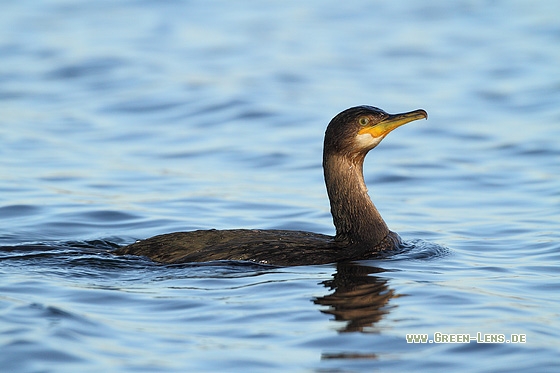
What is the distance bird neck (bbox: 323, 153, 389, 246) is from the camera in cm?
955

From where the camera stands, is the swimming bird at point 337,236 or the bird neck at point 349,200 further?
the bird neck at point 349,200

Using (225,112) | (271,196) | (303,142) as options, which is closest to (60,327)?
(271,196)

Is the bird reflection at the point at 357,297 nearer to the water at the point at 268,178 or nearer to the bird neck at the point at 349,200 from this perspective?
the water at the point at 268,178

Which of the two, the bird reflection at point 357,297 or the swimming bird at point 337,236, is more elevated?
the swimming bird at point 337,236

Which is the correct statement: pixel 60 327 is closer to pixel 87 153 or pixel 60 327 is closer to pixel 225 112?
pixel 87 153

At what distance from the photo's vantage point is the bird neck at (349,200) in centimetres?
955

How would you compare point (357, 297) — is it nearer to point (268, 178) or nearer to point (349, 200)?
point (349, 200)

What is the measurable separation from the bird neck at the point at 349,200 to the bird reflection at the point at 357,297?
23.5 inches

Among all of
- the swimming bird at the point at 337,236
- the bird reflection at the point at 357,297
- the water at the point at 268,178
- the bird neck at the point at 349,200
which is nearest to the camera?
the water at the point at 268,178

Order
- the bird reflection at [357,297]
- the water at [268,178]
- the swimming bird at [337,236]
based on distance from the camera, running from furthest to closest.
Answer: the swimming bird at [337,236] → the bird reflection at [357,297] → the water at [268,178]

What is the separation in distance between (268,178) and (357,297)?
5896mm

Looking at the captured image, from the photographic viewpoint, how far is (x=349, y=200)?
31.6 ft

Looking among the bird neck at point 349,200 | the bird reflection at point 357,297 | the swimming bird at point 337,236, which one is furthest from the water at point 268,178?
the bird neck at point 349,200

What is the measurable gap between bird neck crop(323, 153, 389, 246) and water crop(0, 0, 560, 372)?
400mm
